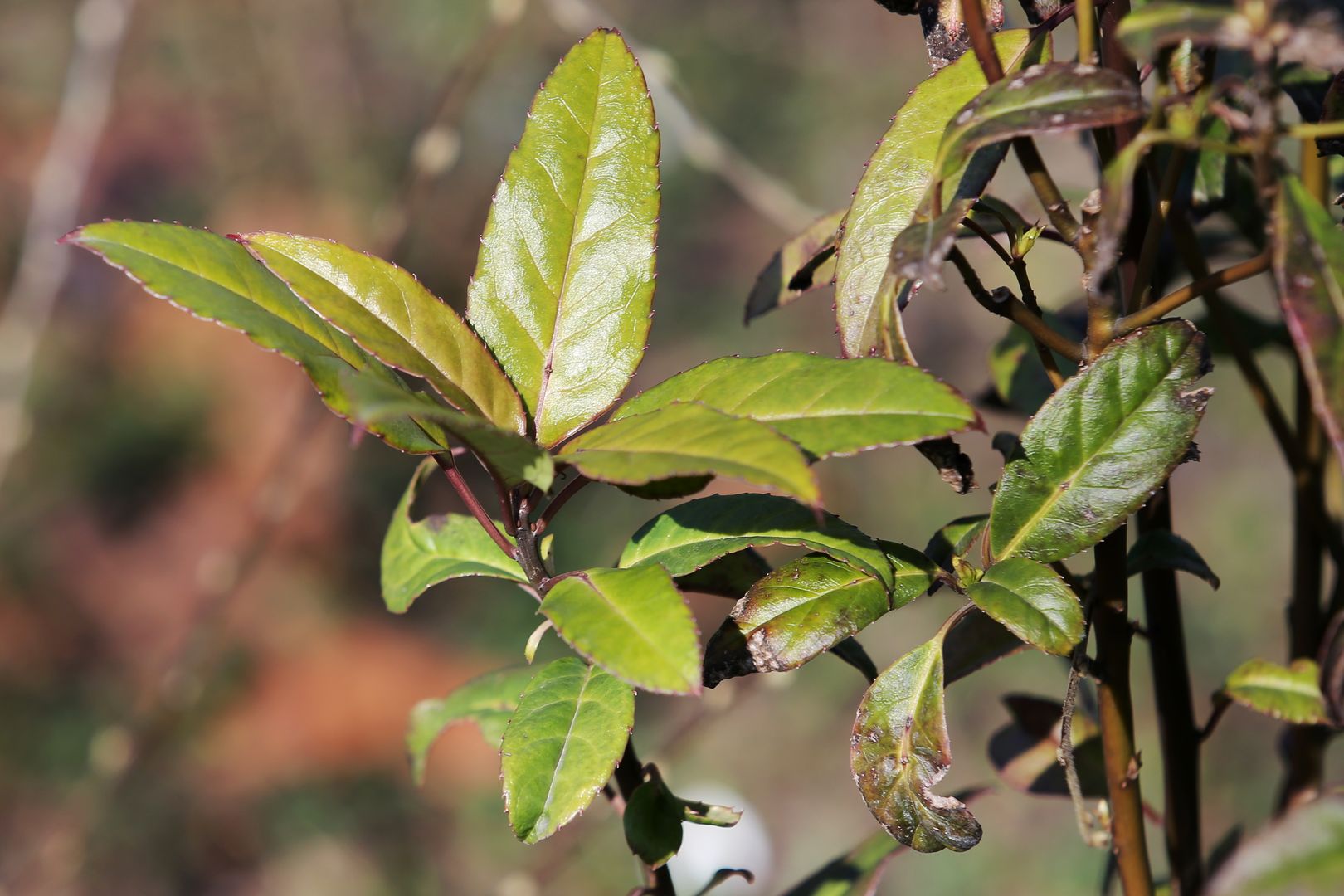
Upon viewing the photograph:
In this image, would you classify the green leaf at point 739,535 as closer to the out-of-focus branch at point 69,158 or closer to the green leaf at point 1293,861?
the green leaf at point 1293,861

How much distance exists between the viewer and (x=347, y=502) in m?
3.60

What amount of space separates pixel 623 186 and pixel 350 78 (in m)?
4.05

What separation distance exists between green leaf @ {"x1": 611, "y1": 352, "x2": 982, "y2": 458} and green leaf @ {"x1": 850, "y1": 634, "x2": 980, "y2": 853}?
14 cm

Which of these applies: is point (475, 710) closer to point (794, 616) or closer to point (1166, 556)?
point (794, 616)

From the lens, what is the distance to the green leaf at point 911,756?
518 millimetres

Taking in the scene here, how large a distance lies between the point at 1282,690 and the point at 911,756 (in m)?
0.21

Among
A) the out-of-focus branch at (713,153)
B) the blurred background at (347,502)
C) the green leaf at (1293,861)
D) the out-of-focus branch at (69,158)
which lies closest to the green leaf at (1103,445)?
the green leaf at (1293,861)

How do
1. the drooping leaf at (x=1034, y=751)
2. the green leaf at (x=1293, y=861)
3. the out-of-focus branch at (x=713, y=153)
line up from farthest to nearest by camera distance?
the out-of-focus branch at (x=713, y=153) < the drooping leaf at (x=1034, y=751) < the green leaf at (x=1293, y=861)

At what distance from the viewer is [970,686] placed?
2941 mm

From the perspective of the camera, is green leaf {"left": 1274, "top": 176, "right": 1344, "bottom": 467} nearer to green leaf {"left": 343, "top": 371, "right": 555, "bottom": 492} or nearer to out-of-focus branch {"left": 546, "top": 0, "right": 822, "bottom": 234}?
green leaf {"left": 343, "top": 371, "right": 555, "bottom": 492}

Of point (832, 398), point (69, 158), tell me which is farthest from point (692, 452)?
point (69, 158)

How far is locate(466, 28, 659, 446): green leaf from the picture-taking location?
54cm

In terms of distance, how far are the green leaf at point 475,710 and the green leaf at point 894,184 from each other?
0.31 m

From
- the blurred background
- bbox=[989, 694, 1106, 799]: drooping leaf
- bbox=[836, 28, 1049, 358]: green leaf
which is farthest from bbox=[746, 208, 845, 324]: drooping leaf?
the blurred background
